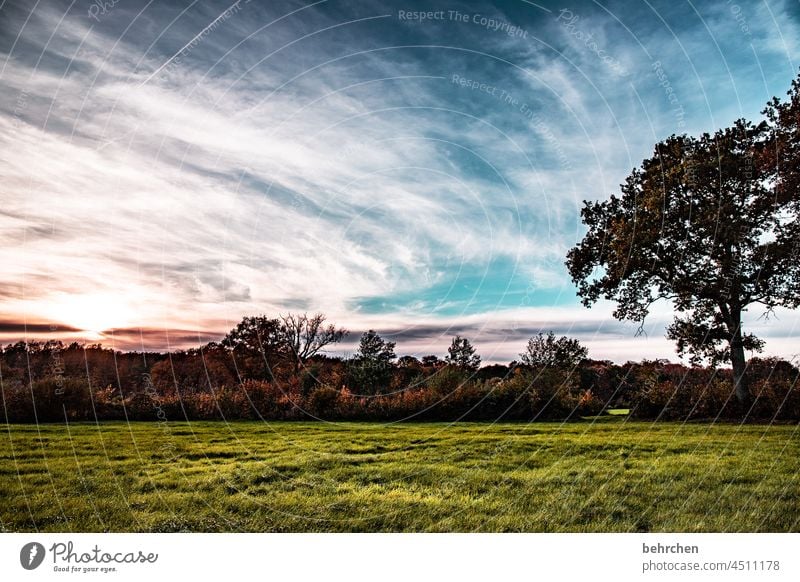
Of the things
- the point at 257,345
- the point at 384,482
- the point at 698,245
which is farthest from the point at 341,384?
the point at 698,245

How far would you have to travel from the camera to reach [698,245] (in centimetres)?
1393

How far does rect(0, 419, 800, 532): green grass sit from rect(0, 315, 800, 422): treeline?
43.3 inches

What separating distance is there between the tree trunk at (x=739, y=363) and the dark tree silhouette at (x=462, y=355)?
7361 millimetres

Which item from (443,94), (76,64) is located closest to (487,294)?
(443,94)

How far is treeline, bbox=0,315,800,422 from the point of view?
10430 millimetres

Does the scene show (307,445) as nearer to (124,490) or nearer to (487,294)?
(124,490)

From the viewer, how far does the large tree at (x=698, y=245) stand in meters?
13.2

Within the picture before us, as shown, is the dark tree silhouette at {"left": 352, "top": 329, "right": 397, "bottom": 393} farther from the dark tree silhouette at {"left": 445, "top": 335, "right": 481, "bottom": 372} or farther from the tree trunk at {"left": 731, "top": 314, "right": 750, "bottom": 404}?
the tree trunk at {"left": 731, "top": 314, "right": 750, "bottom": 404}

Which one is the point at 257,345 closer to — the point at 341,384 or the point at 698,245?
the point at 341,384

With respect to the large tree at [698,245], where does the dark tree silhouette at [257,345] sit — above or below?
below

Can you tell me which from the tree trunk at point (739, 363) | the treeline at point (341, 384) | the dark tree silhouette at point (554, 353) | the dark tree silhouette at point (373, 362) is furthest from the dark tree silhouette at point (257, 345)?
the tree trunk at point (739, 363)

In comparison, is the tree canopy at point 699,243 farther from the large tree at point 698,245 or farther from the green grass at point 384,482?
the green grass at point 384,482

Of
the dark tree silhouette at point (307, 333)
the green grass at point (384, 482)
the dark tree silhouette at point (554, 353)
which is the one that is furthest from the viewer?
the dark tree silhouette at point (554, 353)
